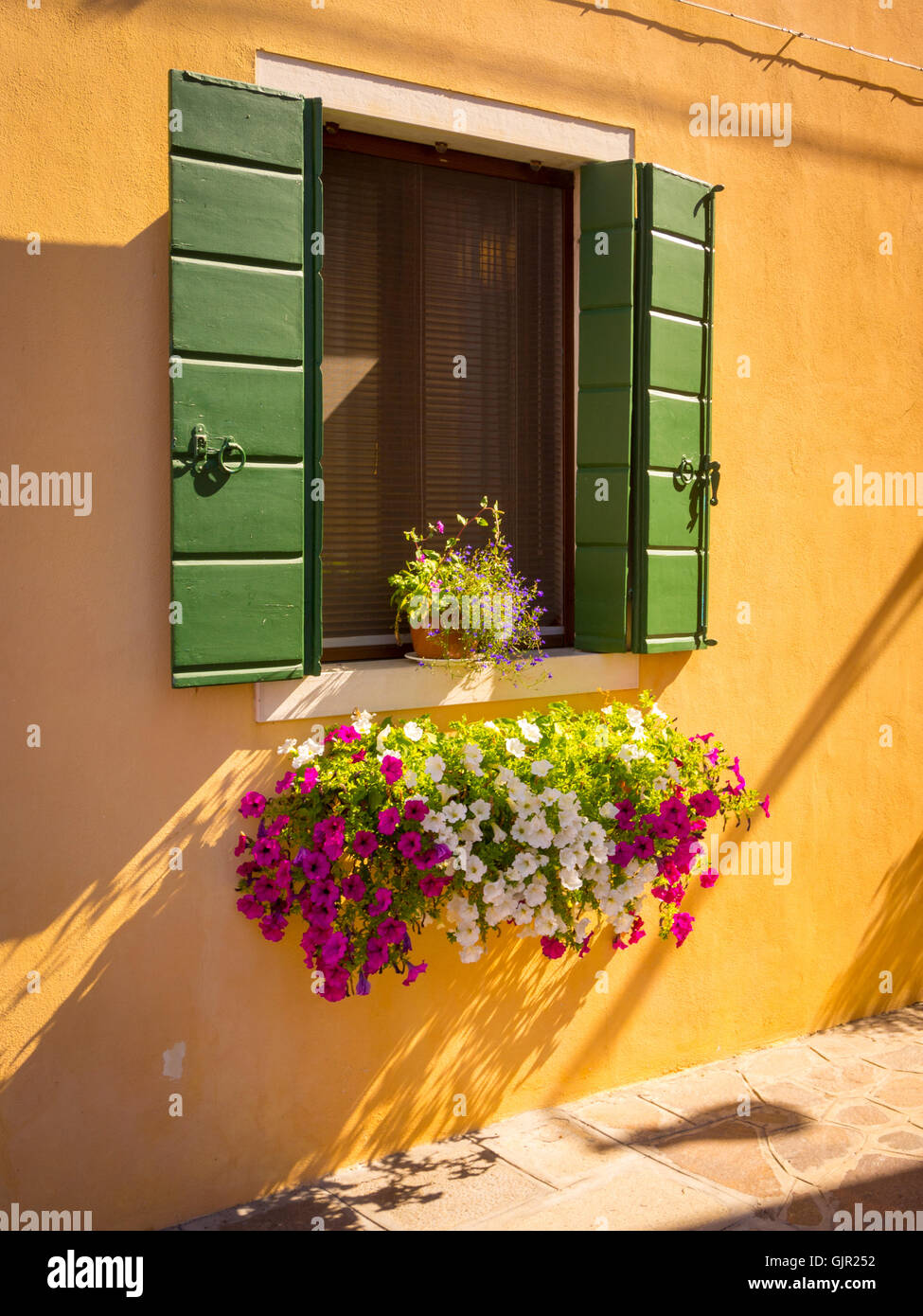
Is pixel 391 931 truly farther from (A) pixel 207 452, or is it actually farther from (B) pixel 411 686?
(A) pixel 207 452

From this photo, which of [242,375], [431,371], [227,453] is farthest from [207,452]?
[431,371]

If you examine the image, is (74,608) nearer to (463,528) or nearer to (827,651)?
(463,528)

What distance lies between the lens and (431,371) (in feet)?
13.6

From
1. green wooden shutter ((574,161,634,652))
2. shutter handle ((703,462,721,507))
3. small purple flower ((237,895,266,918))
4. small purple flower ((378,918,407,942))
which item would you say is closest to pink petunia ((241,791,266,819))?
small purple flower ((237,895,266,918))

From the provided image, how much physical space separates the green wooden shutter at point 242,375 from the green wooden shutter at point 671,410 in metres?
1.20

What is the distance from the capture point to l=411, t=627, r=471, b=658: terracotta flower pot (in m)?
3.95

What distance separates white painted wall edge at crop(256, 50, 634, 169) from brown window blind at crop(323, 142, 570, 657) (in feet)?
0.42

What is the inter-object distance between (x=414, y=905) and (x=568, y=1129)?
3.87 ft

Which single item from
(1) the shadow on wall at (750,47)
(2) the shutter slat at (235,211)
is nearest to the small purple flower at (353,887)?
(2) the shutter slat at (235,211)

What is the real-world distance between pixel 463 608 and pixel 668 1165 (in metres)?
Answer: 1.86

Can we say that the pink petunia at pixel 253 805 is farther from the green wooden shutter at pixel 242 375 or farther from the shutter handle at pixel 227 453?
the shutter handle at pixel 227 453
